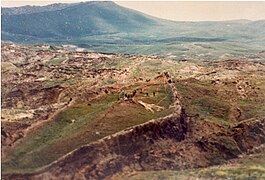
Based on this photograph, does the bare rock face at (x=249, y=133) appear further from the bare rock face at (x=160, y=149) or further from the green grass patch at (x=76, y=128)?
the green grass patch at (x=76, y=128)

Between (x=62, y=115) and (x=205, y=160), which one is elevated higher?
(x=62, y=115)

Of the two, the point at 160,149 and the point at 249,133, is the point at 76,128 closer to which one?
the point at 160,149

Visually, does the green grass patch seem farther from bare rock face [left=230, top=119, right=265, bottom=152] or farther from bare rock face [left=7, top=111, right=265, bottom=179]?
bare rock face [left=230, top=119, right=265, bottom=152]

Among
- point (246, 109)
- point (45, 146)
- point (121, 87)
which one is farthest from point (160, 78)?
point (45, 146)

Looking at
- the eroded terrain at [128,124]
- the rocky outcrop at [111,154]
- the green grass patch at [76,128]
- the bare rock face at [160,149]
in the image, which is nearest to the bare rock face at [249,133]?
the bare rock face at [160,149]

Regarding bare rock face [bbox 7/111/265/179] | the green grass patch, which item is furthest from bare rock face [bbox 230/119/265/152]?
the green grass patch

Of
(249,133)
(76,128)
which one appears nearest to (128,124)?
(76,128)

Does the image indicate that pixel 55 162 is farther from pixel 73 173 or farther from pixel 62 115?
pixel 62 115

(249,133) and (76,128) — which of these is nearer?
(76,128)
